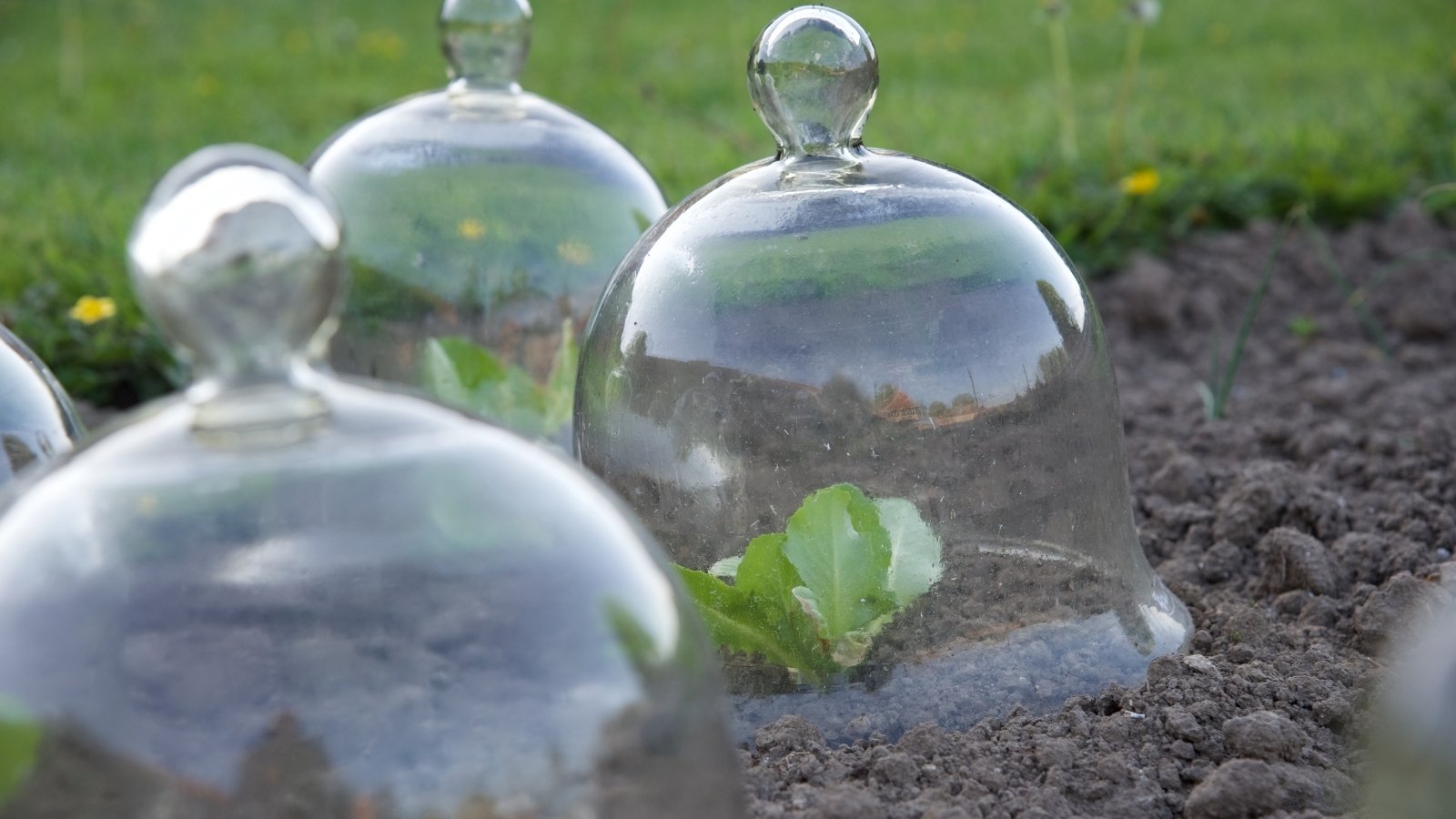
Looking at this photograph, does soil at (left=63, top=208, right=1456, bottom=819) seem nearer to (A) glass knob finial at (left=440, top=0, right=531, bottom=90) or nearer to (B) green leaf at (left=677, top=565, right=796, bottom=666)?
(B) green leaf at (left=677, top=565, right=796, bottom=666)

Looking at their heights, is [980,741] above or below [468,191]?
below

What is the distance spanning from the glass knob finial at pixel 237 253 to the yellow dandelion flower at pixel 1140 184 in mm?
Answer: 3497

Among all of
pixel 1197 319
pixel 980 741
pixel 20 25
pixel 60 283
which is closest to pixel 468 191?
pixel 980 741

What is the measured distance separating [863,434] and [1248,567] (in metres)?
0.85

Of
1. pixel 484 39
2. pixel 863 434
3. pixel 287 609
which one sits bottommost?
pixel 863 434

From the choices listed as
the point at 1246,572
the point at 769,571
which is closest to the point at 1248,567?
the point at 1246,572

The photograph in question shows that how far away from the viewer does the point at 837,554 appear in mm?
1866

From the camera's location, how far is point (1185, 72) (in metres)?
7.12

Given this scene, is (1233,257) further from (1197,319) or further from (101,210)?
(101,210)

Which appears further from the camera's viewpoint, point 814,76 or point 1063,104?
point 1063,104

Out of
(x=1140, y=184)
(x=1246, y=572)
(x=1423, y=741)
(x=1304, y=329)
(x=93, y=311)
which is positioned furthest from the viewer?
(x=1140, y=184)

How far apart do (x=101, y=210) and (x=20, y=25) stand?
574cm

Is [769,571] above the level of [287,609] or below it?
below

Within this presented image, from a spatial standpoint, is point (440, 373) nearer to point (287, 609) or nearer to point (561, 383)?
point (561, 383)
